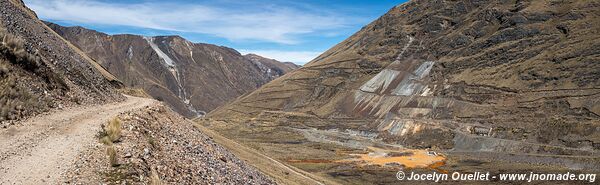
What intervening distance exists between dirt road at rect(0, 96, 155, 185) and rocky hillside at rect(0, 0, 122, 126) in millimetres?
889

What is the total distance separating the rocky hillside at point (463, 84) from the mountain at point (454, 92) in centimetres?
34

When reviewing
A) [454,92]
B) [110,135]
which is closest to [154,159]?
[110,135]

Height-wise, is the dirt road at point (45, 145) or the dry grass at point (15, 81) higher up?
the dry grass at point (15, 81)

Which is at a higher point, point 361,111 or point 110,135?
point 361,111

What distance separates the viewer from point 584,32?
355 feet

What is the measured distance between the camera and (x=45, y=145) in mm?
13742

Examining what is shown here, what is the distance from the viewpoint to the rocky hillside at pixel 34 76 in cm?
1714

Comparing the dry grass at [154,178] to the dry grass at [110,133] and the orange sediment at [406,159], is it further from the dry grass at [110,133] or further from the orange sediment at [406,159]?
the orange sediment at [406,159]

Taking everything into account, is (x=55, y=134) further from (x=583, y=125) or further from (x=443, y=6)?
(x=443, y=6)

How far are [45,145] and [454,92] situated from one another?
117 metres

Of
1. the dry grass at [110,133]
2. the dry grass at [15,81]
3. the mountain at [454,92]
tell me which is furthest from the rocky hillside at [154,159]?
the mountain at [454,92]

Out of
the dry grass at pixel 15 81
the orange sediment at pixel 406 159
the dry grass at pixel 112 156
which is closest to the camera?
the dry grass at pixel 112 156

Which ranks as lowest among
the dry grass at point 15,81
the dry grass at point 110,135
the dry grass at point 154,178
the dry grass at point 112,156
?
the dry grass at point 154,178

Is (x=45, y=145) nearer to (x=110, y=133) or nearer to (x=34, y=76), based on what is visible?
(x=110, y=133)
